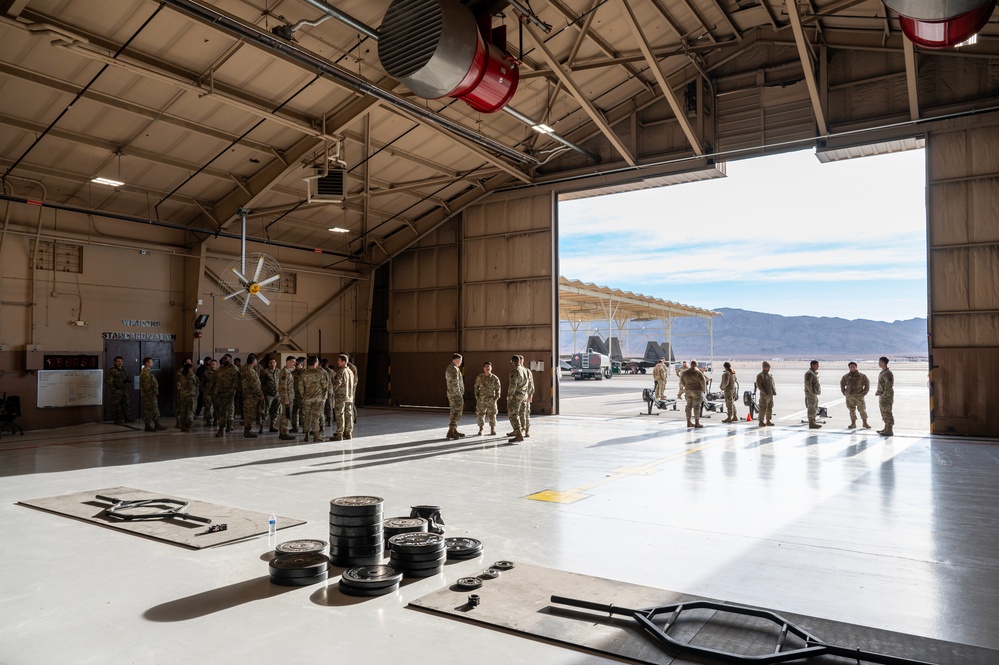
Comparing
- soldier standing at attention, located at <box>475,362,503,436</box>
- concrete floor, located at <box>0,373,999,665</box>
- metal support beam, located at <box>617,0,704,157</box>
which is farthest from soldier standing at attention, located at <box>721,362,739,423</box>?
soldier standing at attention, located at <box>475,362,503,436</box>

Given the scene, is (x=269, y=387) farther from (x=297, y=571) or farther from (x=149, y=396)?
(x=297, y=571)

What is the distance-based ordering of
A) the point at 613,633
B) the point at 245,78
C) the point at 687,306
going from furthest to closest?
1. the point at 687,306
2. the point at 245,78
3. the point at 613,633

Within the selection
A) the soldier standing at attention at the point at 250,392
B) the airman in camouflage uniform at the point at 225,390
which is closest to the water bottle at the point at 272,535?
the soldier standing at attention at the point at 250,392

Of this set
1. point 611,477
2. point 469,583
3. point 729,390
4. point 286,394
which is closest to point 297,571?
point 469,583

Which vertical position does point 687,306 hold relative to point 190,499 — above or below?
above

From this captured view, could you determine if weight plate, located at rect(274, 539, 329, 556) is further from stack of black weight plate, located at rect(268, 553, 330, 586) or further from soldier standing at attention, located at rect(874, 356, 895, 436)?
soldier standing at attention, located at rect(874, 356, 895, 436)

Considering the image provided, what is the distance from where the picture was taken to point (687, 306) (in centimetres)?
4134

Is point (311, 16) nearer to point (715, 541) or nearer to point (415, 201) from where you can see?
point (415, 201)

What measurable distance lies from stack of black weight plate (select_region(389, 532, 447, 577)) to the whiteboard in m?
12.6

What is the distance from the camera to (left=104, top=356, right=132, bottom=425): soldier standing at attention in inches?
558

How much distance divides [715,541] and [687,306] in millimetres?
37784

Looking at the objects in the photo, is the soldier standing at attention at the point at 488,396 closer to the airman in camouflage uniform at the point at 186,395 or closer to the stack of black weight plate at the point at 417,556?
the airman in camouflage uniform at the point at 186,395

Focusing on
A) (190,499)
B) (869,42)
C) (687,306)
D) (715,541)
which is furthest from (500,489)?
(687,306)

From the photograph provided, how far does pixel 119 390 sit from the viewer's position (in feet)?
46.8
